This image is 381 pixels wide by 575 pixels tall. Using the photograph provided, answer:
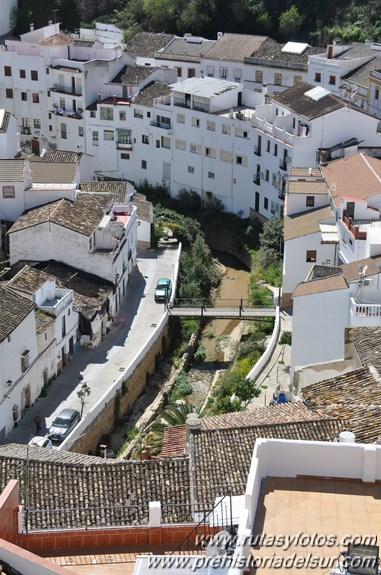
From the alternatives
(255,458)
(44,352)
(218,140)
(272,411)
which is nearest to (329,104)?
(218,140)

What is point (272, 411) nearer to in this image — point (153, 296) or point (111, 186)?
point (153, 296)

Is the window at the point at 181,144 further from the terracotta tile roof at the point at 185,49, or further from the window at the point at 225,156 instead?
the terracotta tile roof at the point at 185,49

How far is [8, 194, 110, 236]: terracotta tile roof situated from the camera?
4625 centimetres

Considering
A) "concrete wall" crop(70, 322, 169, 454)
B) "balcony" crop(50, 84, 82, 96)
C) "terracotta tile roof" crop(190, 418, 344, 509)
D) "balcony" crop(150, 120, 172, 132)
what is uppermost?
"terracotta tile roof" crop(190, 418, 344, 509)

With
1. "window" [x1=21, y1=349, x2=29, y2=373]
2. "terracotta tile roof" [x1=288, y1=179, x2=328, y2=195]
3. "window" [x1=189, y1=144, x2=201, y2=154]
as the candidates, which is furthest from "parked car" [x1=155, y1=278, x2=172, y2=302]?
"window" [x1=189, y1=144, x2=201, y2=154]

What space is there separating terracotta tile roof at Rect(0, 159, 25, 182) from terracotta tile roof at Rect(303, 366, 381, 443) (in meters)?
23.7

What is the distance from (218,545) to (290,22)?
208 ft

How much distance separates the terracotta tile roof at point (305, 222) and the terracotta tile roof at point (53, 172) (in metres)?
10.9

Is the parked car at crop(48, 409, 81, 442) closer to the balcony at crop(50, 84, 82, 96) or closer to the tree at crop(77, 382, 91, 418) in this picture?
the tree at crop(77, 382, 91, 418)

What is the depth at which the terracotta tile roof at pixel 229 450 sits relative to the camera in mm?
24391

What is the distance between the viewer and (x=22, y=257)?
152ft

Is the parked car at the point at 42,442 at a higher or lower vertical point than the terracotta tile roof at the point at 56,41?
lower

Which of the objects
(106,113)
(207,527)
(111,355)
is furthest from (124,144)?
(207,527)

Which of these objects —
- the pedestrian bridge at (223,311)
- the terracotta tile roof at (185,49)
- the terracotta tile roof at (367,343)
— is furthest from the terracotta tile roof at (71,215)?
the terracotta tile roof at (185,49)
